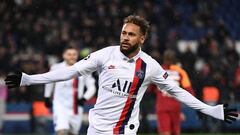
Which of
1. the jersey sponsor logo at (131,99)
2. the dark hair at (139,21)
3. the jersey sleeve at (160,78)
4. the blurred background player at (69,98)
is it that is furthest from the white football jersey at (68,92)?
the dark hair at (139,21)

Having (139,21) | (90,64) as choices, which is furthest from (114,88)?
(139,21)

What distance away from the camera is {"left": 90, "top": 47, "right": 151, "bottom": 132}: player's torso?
22.4 ft

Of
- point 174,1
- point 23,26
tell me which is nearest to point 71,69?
point 23,26

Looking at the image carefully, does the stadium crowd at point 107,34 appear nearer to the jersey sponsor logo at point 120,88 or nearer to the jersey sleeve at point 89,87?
the jersey sleeve at point 89,87

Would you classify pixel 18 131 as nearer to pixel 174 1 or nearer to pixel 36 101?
pixel 36 101

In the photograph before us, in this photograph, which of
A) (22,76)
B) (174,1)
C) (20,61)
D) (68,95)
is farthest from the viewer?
(174,1)

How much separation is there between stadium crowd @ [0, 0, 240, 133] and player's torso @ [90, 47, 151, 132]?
10841 mm

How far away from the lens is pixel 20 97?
18.7 metres

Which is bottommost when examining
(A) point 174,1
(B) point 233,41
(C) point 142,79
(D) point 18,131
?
(D) point 18,131

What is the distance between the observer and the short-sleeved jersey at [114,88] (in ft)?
22.4

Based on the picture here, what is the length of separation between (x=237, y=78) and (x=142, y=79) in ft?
41.8

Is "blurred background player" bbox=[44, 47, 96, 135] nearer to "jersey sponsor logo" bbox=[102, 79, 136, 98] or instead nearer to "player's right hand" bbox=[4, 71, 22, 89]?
"jersey sponsor logo" bbox=[102, 79, 136, 98]

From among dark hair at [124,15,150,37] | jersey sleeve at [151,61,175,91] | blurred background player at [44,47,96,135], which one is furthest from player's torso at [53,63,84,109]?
dark hair at [124,15,150,37]

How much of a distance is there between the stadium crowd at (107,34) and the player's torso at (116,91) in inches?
427
